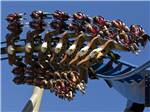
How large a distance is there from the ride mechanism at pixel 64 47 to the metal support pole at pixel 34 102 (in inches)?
51.5

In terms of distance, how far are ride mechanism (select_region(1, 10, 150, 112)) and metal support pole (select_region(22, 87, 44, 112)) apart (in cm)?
131

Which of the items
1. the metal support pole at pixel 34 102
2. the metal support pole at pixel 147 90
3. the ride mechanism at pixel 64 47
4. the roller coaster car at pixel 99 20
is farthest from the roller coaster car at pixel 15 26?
the metal support pole at pixel 147 90

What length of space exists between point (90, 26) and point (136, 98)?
4.21 metres

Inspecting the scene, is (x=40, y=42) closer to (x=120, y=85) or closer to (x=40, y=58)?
(x=40, y=58)

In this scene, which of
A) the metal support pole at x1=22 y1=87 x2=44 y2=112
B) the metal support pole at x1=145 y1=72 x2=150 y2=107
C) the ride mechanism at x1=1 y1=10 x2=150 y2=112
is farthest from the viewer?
the metal support pole at x1=145 y1=72 x2=150 y2=107

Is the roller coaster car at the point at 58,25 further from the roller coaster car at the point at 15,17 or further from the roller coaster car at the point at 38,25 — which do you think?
the roller coaster car at the point at 15,17

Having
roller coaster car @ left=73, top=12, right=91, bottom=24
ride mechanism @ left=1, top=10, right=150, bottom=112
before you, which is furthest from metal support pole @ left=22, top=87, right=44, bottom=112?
roller coaster car @ left=73, top=12, right=91, bottom=24

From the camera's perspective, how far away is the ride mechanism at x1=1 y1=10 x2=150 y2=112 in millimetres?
12438

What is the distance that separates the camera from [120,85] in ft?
56.5

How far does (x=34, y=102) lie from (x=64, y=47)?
2.88 m

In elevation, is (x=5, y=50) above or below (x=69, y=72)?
above

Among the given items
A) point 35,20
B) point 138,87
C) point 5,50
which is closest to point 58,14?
point 35,20

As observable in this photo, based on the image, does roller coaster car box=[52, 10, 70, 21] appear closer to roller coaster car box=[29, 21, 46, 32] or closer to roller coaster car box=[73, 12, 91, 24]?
roller coaster car box=[73, 12, 91, 24]

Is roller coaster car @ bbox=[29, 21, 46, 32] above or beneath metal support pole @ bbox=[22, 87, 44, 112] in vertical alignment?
above
